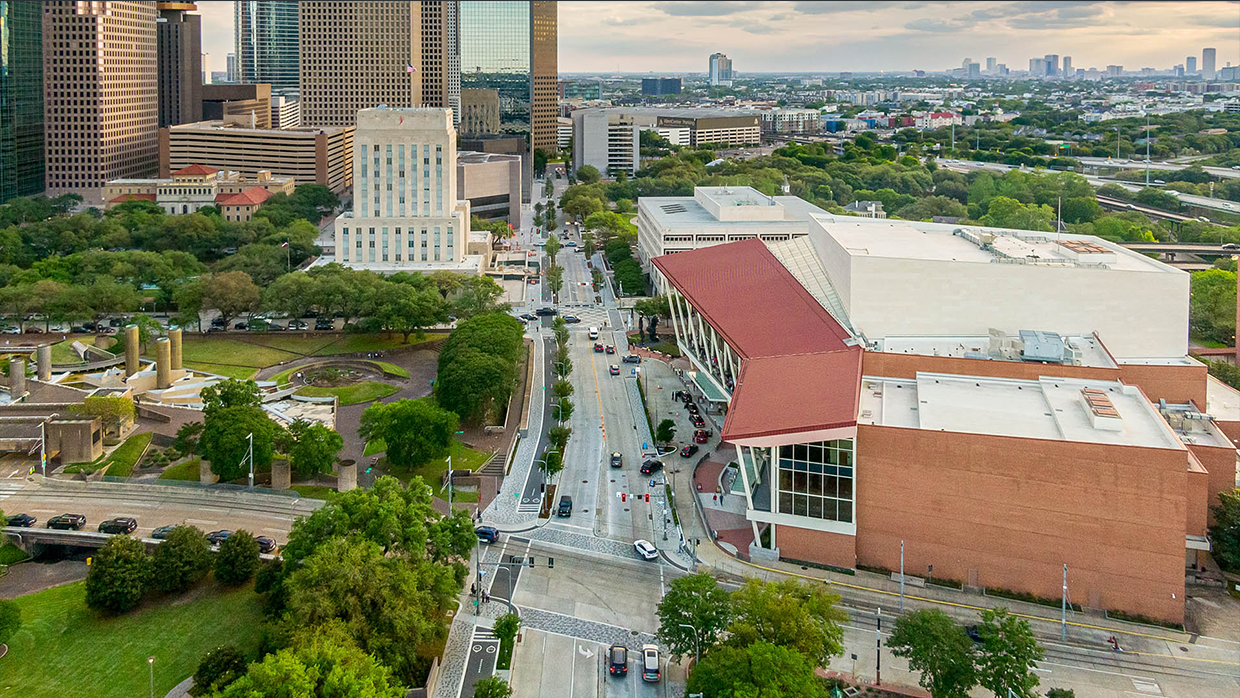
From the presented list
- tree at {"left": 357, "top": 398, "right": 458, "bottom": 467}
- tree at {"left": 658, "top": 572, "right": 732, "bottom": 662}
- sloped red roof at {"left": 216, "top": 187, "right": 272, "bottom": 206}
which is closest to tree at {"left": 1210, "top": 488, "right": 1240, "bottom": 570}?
tree at {"left": 658, "top": 572, "right": 732, "bottom": 662}

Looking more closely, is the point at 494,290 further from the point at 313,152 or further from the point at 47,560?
the point at 313,152

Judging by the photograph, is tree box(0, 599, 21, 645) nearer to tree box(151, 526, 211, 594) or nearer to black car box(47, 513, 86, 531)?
tree box(151, 526, 211, 594)

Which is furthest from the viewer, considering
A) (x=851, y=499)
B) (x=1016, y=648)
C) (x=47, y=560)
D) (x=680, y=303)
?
(x=680, y=303)

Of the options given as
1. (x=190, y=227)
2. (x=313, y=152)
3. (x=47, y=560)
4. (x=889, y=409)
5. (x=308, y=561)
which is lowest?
(x=47, y=560)

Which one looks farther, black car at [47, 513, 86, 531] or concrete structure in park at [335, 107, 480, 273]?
concrete structure in park at [335, 107, 480, 273]

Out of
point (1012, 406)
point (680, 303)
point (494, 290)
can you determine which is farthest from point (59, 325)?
point (1012, 406)

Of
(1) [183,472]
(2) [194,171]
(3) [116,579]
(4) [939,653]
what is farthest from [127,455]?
(2) [194,171]

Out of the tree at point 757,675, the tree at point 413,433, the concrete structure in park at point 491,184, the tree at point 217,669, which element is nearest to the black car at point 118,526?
the tree at point 413,433

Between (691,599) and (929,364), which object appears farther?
(929,364)
